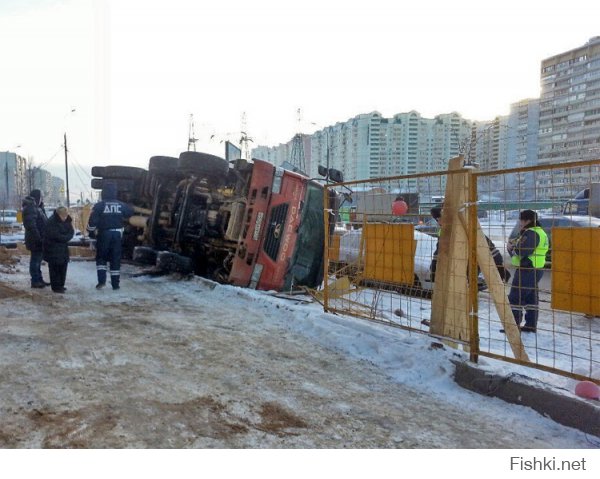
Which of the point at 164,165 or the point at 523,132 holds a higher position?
the point at 523,132

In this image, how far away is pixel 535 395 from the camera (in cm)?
320

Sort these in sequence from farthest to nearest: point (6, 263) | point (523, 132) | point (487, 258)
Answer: point (523, 132) < point (6, 263) < point (487, 258)

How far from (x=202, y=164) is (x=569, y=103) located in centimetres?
4904

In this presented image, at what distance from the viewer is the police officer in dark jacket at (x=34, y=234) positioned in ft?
23.8

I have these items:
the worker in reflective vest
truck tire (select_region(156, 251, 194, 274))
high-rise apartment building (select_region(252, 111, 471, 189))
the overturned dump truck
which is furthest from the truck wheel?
high-rise apartment building (select_region(252, 111, 471, 189))

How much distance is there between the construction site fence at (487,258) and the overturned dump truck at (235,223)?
1.60 meters

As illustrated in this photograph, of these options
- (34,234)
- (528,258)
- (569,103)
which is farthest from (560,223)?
(569,103)

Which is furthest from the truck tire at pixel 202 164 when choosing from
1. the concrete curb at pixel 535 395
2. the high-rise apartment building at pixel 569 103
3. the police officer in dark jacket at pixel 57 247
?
the high-rise apartment building at pixel 569 103

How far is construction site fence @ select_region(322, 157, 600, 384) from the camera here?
136 inches

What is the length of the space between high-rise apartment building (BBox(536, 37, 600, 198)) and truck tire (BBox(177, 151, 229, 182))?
41.3 meters

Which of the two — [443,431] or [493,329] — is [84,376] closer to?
[443,431]

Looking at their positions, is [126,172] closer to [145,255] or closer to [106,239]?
[145,255]

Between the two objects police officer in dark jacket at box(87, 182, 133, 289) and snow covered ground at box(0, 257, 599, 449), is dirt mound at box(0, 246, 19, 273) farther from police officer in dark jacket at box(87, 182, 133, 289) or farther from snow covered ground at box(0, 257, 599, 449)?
snow covered ground at box(0, 257, 599, 449)

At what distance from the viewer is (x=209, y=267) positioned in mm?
8805
